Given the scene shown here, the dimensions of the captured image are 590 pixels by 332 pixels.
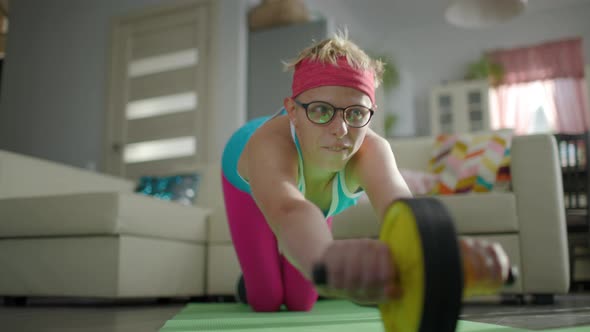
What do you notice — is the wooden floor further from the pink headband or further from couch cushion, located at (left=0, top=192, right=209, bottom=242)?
the pink headband

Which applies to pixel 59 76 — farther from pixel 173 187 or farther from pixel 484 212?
pixel 484 212

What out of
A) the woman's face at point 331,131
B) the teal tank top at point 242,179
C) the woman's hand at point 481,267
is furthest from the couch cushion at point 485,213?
the woman's hand at point 481,267

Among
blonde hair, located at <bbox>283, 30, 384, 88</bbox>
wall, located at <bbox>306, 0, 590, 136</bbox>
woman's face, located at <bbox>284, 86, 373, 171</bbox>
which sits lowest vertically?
woman's face, located at <bbox>284, 86, 373, 171</bbox>

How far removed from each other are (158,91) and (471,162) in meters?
3.35

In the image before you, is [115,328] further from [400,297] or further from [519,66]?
[519,66]

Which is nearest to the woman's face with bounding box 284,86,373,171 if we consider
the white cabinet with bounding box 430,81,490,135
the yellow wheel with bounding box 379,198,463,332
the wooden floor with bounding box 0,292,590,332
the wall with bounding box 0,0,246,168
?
the yellow wheel with bounding box 379,198,463,332

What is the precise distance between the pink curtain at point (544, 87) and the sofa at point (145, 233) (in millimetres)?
5066

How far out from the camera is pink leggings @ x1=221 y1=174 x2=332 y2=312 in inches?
77.9

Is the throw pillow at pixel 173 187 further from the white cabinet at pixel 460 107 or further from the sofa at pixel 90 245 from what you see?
the white cabinet at pixel 460 107

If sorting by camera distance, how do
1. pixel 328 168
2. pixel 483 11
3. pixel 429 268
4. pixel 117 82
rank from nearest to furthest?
pixel 429 268, pixel 328 168, pixel 483 11, pixel 117 82

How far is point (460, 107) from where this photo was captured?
7598 mm

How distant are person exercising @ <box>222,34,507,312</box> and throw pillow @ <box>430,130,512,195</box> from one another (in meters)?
1.56

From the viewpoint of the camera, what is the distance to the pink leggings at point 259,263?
1.98m

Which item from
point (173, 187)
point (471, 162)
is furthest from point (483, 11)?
point (173, 187)
